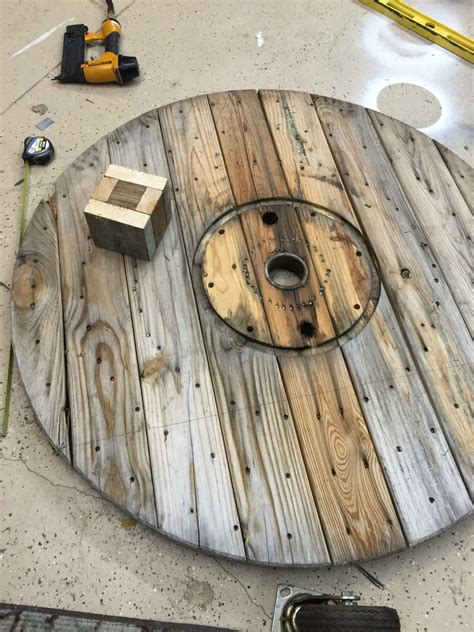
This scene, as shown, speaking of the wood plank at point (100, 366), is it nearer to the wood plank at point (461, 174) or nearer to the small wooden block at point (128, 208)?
the small wooden block at point (128, 208)

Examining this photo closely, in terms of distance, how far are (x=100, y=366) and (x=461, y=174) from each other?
1129 millimetres

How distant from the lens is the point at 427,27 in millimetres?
2244

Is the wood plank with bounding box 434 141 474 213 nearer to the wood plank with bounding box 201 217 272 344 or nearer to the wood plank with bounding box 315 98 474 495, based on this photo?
the wood plank with bounding box 315 98 474 495

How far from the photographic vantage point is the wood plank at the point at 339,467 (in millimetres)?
1045

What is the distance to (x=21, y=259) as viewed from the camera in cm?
133

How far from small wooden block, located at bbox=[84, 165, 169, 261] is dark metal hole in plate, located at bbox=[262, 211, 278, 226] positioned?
0.91 feet

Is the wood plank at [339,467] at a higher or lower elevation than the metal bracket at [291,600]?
higher

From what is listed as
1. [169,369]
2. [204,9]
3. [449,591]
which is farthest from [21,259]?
[204,9]

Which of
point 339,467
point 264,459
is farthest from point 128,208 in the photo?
point 339,467

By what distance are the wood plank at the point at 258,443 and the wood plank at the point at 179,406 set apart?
0.02 metres

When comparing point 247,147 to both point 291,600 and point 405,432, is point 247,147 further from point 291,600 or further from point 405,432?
point 291,600

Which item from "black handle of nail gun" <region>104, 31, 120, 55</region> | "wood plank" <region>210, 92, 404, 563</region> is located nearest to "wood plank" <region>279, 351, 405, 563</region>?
"wood plank" <region>210, 92, 404, 563</region>

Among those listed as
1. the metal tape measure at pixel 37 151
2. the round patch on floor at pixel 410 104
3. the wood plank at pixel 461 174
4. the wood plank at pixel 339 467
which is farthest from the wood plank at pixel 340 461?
the round patch on floor at pixel 410 104

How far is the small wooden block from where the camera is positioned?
1.19 meters
